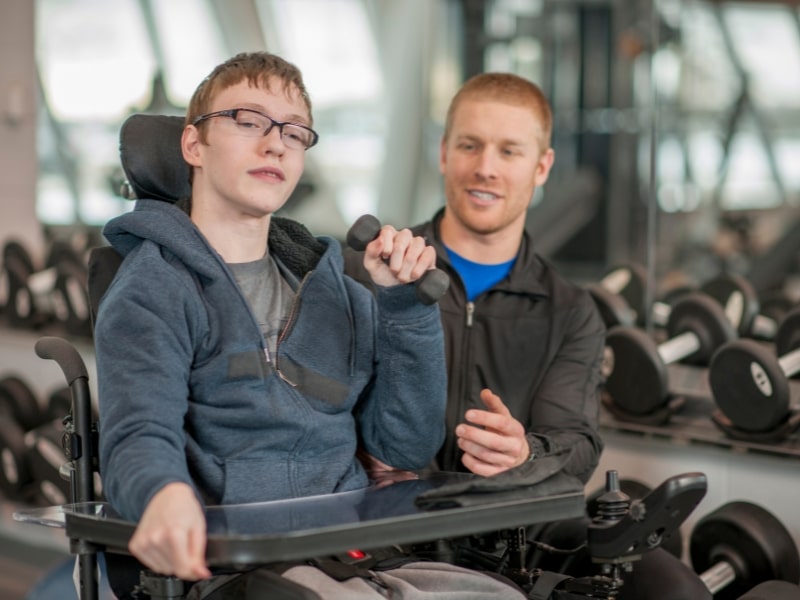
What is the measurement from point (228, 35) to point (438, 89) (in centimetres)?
→ 172

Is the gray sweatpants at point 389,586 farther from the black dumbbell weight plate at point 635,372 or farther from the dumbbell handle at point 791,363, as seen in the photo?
the dumbbell handle at point 791,363

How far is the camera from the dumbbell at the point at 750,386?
2.78 metres

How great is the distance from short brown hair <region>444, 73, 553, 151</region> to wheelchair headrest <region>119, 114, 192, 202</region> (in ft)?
2.33

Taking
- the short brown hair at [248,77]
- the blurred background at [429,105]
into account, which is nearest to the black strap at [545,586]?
the short brown hair at [248,77]

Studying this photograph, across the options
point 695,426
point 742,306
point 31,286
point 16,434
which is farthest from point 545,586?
point 31,286

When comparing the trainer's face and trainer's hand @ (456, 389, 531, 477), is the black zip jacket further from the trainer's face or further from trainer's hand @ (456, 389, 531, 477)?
trainer's hand @ (456, 389, 531, 477)

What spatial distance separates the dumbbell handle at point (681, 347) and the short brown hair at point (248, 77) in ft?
5.77

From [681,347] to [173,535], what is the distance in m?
2.24

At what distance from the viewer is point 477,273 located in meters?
2.46

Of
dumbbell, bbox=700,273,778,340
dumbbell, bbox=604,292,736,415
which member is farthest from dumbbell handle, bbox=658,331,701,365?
dumbbell, bbox=700,273,778,340

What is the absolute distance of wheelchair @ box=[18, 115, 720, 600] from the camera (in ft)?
5.55

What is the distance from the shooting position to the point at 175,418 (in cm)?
169

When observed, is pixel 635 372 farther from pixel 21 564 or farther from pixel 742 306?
pixel 21 564

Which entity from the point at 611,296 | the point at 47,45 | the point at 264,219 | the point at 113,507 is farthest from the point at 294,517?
the point at 47,45
